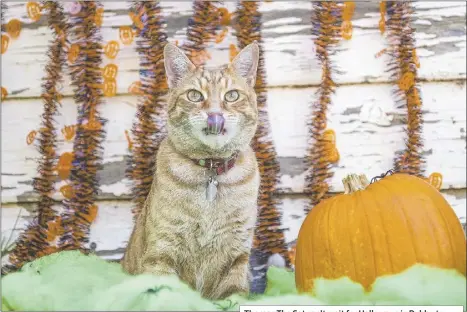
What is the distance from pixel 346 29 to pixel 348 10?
0.07 metres

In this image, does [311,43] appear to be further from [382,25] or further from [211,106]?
[211,106]

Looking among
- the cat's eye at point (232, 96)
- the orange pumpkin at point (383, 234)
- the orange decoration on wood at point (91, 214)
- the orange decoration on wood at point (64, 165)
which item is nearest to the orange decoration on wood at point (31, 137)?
the orange decoration on wood at point (64, 165)

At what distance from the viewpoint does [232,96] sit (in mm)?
1473

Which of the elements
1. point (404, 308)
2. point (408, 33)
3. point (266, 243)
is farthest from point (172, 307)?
point (408, 33)

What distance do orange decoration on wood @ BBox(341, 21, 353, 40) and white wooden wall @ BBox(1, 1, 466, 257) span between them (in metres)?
0.02

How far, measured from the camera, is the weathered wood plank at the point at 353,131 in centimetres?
190

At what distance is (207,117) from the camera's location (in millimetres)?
1331

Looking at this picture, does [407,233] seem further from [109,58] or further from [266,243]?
[109,58]

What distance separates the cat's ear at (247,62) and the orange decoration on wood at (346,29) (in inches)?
20.6

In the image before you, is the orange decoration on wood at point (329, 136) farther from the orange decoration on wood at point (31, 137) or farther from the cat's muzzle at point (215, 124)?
the orange decoration on wood at point (31, 137)

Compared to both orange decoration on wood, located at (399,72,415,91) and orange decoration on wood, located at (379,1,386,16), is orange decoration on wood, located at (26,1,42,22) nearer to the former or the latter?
orange decoration on wood, located at (379,1,386,16)

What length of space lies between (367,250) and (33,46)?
156cm

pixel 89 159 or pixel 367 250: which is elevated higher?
pixel 89 159

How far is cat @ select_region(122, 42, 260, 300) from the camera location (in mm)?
1354
